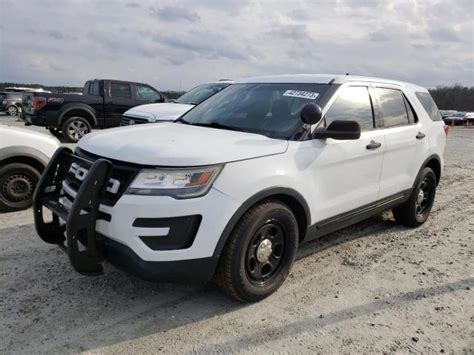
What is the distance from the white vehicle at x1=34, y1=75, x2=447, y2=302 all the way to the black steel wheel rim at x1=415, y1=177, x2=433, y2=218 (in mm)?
605

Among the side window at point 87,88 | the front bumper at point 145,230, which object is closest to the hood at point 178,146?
the front bumper at point 145,230

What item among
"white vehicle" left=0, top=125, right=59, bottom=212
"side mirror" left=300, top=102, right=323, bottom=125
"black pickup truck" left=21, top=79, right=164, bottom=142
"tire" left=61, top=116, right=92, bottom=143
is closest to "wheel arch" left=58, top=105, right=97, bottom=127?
"black pickup truck" left=21, top=79, right=164, bottom=142

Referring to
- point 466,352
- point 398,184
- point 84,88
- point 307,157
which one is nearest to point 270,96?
point 307,157

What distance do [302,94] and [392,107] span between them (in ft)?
4.41

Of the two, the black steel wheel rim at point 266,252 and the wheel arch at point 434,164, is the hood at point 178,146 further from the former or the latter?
the wheel arch at point 434,164

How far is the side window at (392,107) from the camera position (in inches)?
180

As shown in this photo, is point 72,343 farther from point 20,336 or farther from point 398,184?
point 398,184

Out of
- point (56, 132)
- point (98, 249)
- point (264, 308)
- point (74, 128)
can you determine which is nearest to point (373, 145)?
point (264, 308)

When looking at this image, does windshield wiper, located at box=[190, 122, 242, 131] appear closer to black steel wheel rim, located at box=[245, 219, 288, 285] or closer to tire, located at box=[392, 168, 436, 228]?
black steel wheel rim, located at box=[245, 219, 288, 285]

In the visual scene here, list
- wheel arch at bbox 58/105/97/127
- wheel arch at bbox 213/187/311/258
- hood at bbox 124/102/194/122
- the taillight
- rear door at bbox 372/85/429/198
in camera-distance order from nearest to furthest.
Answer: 1. wheel arch at bbox 213/187/311/258
2. rear door at bbox 372/85/429/198
3. hood at bbox 124/102/194/122
4. the taillight
5. wheel arch at bbox 58/105/97/127

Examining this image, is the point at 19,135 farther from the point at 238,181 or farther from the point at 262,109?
the point at 238,181

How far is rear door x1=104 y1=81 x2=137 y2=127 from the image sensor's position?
1280 cm

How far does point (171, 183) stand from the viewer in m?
2.85

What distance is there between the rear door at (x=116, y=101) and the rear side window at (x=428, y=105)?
9.51m
